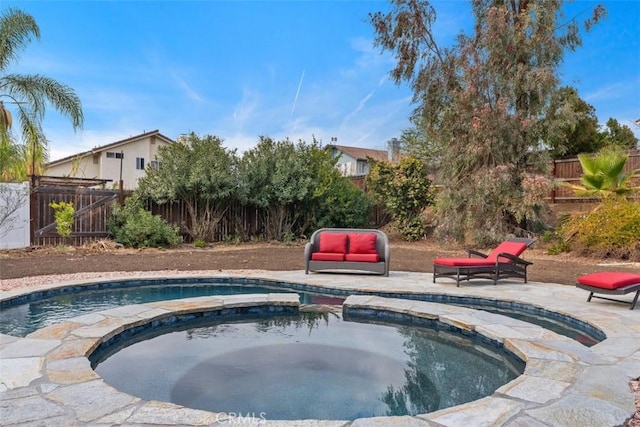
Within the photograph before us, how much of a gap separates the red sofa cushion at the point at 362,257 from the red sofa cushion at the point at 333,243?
308mm

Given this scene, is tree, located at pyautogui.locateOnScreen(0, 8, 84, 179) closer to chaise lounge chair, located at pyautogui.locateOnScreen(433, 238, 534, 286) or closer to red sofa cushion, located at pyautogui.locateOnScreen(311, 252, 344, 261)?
red sofa cushion, located at pyautogui.locateOnScreen(311, 252, 344, 261)

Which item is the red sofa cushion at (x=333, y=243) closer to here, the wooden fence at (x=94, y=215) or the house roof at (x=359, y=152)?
the wooden fence at (x=94, y=215)

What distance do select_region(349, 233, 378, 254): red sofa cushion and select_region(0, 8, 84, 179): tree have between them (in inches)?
343

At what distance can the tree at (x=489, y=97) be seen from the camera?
12.4 m

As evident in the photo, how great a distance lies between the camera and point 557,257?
11.1m

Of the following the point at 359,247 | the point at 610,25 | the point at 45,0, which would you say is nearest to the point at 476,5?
the point at 610,25

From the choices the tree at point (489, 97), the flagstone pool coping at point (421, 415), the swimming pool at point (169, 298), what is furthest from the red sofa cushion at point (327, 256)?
the tree at point (489, 97)

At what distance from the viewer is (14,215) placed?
428 inches

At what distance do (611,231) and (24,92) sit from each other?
15250mm

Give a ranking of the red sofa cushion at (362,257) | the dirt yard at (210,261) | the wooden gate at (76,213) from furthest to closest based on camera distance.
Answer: the wooden gate at (76,213) → the dirt yard at (210,261) → the red sofa cushion at (362,257)

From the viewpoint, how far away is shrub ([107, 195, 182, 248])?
468 inches

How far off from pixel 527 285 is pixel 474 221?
600 cm

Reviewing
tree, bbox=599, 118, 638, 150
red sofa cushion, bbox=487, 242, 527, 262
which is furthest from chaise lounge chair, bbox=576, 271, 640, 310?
tree, bbox=599, 118, 638, 150

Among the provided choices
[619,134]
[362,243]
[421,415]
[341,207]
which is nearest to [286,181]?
[341,207]
